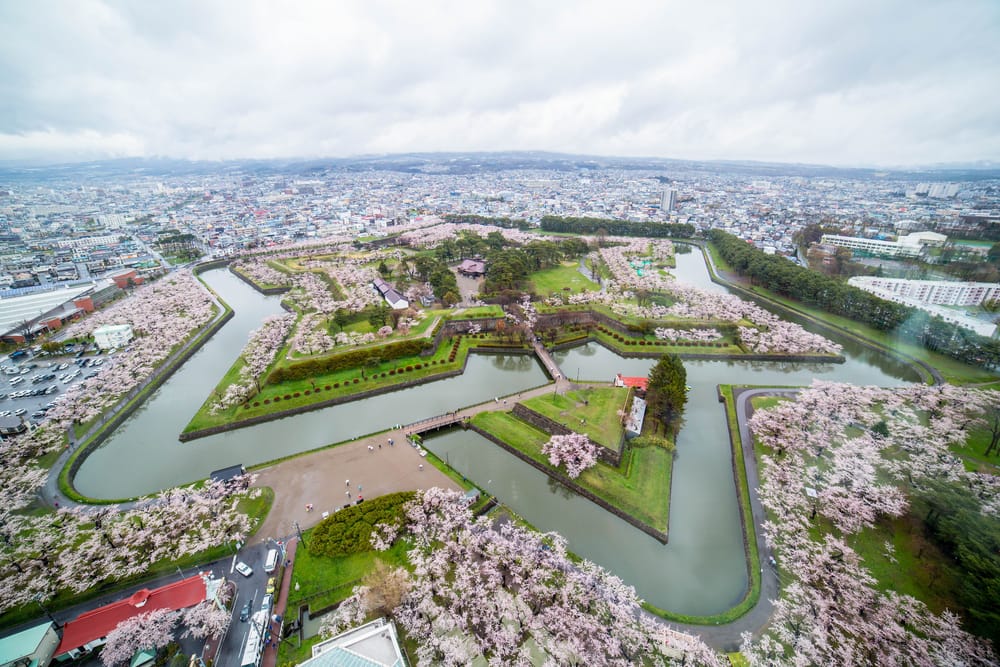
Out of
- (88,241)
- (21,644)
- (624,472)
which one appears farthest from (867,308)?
(88,241)

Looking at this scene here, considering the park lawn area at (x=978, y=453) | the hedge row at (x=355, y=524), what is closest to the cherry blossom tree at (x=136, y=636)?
the hedge row at (x=355, y=524)

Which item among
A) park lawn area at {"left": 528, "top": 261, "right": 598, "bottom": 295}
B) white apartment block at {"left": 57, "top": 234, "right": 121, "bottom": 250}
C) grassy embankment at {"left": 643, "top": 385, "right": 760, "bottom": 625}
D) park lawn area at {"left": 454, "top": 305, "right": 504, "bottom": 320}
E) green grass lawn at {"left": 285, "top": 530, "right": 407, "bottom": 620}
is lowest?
grassy embankment at {"left": 643, "top": 385, "right": 760, "bottom": 625}

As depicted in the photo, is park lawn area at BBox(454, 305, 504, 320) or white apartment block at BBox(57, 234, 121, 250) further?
white apartment block at BBox(57, 234, 121, 250)

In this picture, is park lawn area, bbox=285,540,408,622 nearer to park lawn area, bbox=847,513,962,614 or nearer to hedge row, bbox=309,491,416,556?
hedge row, bbox=309,491,416,556

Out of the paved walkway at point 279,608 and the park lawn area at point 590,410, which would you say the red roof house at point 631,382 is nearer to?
the park lawn area at point 590,410

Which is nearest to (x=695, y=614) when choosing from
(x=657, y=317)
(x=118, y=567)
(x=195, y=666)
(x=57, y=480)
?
(x=195, y=666)

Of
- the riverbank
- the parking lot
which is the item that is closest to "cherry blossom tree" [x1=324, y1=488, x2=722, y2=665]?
the parking lot

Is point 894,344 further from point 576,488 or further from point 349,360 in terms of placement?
point 349,360
